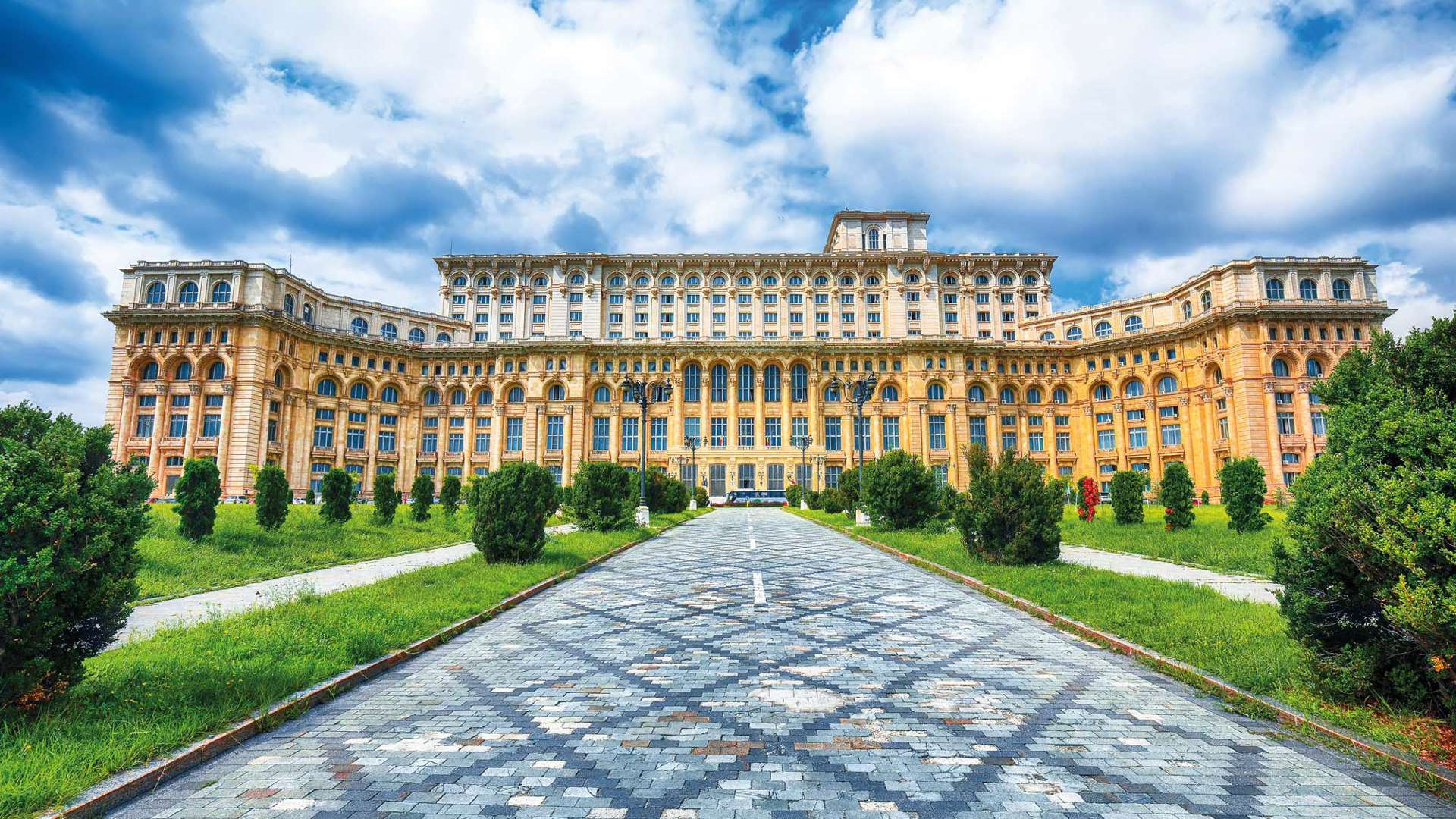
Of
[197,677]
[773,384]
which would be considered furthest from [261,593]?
[773,384]

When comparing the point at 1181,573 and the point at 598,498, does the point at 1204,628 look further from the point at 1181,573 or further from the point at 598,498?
the point at 598,498

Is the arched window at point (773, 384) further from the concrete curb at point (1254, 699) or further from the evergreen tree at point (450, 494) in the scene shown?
the concrete curb at point (1254, 699)

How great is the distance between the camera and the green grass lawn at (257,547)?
11.8 metres

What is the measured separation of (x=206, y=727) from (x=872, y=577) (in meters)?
10.1

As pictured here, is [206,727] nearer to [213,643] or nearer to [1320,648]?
[213,643]

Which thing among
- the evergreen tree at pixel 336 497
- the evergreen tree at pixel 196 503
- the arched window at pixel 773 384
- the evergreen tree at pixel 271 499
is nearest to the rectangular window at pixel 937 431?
the arched window at pixel 773 384

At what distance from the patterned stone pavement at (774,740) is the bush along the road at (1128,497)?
63.8 ft

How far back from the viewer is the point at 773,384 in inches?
2635

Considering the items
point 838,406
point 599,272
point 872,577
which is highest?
point 599,272

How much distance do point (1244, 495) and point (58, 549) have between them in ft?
78.9

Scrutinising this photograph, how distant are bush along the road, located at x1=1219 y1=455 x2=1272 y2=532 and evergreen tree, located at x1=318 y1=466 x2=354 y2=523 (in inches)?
1037

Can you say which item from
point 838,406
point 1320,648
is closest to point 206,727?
point 1320,648

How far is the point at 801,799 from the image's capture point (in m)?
3.51

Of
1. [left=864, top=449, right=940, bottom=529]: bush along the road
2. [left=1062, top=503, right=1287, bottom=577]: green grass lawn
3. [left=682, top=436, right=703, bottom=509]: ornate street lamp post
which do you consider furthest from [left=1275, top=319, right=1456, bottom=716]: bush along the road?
[left=682, top=436, right=703, bottom=509]: ornate street lamp post
